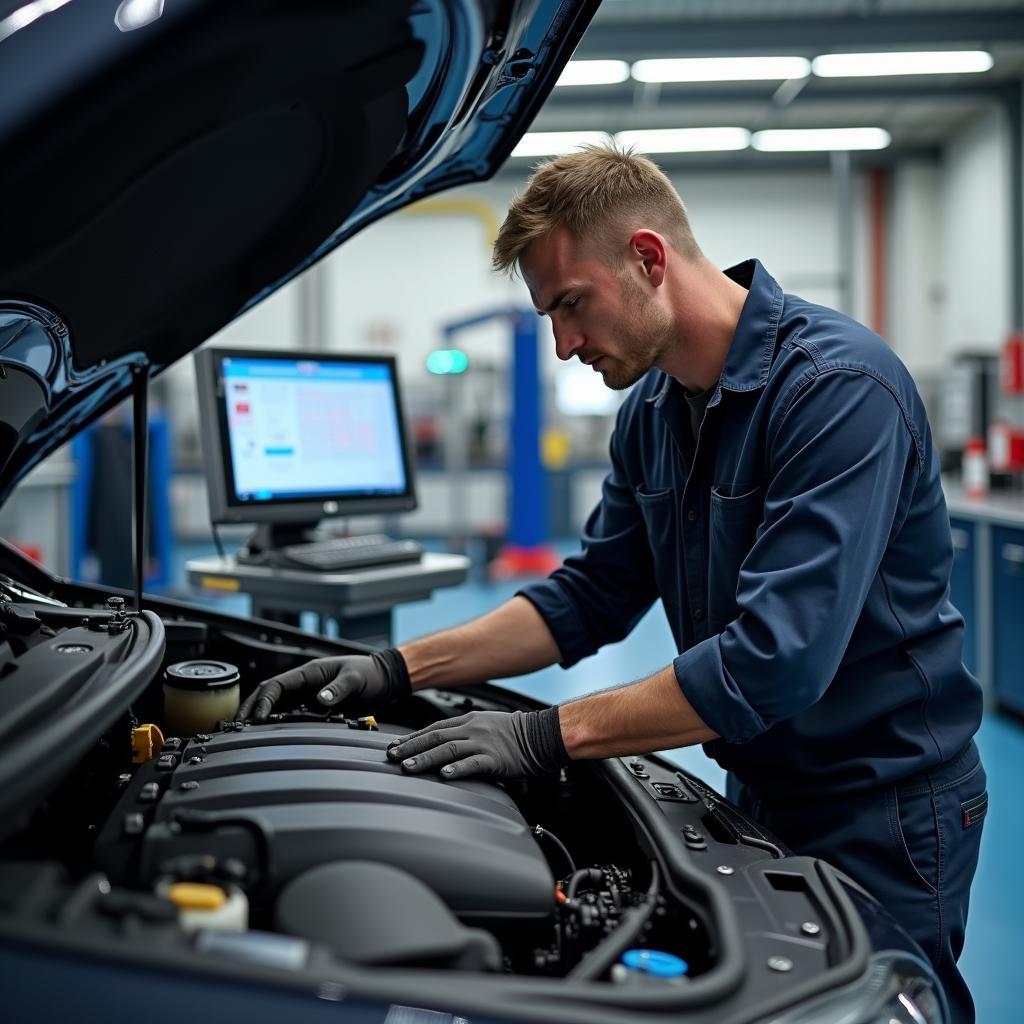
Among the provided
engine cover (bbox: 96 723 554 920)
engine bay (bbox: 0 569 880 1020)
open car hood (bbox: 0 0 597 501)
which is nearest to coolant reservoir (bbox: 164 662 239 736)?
engine bay (bbox: 0 569 880 1020)

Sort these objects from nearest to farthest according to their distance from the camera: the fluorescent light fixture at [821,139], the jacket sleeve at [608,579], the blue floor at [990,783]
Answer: the jacket sleeve at [608,579]
the blue floor at [990,783]
the fluorescent light fixture at [821,139]

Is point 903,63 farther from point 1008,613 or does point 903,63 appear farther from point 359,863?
point 359,863

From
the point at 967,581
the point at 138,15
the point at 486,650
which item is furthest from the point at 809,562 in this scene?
the point at 967,581

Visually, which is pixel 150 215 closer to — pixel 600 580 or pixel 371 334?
pixel 600 580

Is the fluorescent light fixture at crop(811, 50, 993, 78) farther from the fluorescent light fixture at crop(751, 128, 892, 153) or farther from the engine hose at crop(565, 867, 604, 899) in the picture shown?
the engine hose at crop(565, 867, 604, 899)

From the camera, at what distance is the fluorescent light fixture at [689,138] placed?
776 cm

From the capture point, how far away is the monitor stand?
93.0 inches

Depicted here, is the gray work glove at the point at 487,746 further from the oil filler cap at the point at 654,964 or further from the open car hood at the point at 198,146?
the open car hood at the point at 198,146

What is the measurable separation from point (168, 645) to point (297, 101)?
2.53ft

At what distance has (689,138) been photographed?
7.94 m

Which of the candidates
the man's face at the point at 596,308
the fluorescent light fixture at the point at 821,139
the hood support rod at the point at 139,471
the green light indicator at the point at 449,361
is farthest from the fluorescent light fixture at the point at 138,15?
the fluorescent light fixture at the point at 821,139

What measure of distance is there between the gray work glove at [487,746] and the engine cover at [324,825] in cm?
2

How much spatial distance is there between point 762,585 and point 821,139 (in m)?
8.14

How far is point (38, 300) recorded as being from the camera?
97 cm
